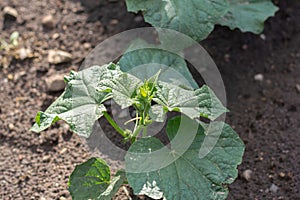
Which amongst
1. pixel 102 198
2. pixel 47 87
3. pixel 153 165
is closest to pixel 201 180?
pixel 153 165

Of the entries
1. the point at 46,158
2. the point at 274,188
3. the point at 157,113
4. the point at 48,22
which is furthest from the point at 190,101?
the point at 48,22

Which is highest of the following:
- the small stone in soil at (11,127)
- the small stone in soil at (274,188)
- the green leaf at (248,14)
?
the green leaf at (248,14)

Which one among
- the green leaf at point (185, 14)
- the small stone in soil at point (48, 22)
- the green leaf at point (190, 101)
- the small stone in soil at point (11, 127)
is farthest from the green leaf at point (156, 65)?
the small stone in soil at point (48, 22)

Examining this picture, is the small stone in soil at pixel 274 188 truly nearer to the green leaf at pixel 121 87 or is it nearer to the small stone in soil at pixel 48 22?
the green leaf at pixel 121 87

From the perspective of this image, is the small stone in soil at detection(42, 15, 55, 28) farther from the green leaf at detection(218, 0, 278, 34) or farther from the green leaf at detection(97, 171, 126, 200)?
the green leaf at detection(97, 171, 126, 200)

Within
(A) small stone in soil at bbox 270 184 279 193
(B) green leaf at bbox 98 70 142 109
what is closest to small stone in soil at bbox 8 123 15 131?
(B) green leaf at bbox 98 70 142 109

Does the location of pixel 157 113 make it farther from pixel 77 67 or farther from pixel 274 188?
pixel 77 67

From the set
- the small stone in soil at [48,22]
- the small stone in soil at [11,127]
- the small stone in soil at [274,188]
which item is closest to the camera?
the small stone in soil at [274,188]
